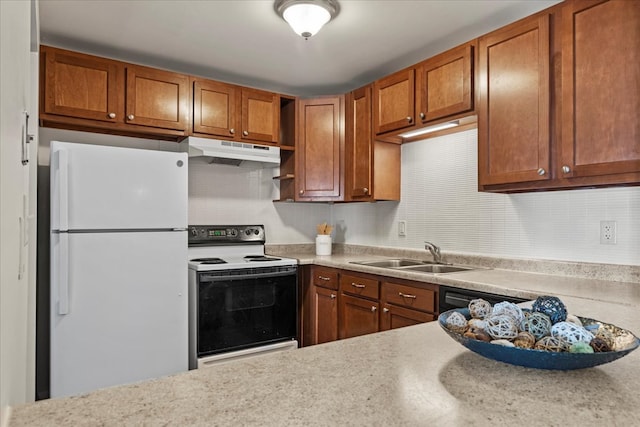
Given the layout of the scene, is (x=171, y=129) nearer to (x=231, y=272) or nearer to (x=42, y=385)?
(x=231, y=272)

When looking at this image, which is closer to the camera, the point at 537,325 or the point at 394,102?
the point at 537,325

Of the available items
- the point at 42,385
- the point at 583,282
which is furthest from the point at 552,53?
the point at 42,385

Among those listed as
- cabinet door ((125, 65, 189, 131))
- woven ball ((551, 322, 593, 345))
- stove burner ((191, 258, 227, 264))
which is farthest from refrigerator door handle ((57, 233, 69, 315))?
woven ball ((551, 322, 593, 345))

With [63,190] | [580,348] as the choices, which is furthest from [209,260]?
[580,348]

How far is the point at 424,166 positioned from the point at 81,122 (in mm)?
2399

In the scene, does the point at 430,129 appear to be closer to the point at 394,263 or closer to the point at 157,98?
the point at 394,263

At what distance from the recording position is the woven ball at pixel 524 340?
2.51ft

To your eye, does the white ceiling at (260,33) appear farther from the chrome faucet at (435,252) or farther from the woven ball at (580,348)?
the woven ball at (580,348)

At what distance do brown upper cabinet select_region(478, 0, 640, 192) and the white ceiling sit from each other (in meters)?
0.36

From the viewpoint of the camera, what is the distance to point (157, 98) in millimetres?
2896

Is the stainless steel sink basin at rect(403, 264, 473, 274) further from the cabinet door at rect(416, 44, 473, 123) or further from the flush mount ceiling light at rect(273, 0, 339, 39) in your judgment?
the flush mount ceiling light at rect(273, 0, 339, 39)

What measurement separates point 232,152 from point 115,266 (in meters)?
1.16

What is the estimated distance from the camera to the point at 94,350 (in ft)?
7.76

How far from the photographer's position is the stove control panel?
327cm
